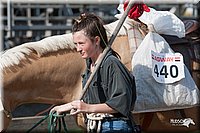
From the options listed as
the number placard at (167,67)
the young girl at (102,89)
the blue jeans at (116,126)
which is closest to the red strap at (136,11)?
the number placard at (167,67)

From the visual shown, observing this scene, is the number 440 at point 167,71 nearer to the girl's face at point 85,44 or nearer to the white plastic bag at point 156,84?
the white plastic bag at point 156,84

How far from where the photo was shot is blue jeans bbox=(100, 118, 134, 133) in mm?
2420

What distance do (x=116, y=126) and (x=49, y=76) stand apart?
1.05 meters

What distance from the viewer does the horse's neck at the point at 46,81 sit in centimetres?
318

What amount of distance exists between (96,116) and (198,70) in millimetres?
1467

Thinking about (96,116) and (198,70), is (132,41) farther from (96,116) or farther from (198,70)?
(96,116)

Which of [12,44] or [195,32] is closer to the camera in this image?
[195,32]

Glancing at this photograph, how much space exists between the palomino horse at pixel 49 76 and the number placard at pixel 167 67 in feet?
0.62

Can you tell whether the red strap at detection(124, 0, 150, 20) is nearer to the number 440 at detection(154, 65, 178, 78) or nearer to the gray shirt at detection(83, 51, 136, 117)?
the number 440 at detection(154, 65, 178, 78)

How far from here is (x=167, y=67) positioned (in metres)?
3.50

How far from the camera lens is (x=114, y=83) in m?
2.32

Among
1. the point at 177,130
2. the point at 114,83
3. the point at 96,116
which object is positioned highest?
the point at 114,83

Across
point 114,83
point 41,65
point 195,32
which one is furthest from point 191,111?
point 114,83

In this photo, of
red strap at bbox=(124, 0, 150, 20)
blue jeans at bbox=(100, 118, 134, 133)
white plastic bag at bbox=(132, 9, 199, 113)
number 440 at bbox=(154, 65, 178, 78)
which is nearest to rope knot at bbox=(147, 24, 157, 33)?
white plastic bag at bbox=(132, 9, 199, 113)
